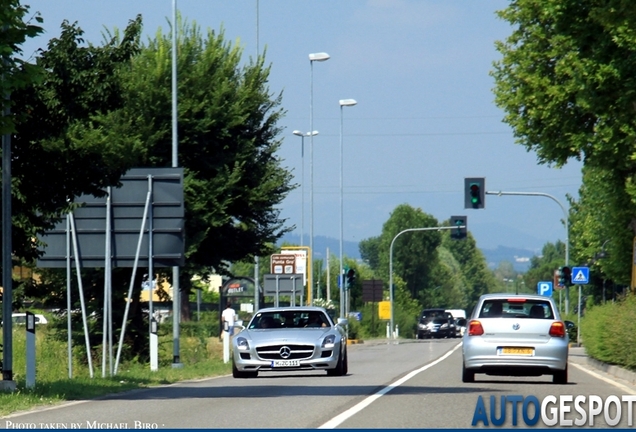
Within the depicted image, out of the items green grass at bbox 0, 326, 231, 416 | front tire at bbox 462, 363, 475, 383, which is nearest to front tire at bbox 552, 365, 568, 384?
front tire at bbox 462, 363, 475, 383

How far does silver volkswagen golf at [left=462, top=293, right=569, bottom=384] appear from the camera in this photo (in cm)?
2141

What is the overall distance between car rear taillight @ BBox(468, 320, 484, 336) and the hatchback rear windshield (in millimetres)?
234

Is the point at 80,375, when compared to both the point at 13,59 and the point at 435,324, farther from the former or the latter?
the point at 435,324

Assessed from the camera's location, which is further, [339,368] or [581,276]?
[581,276]

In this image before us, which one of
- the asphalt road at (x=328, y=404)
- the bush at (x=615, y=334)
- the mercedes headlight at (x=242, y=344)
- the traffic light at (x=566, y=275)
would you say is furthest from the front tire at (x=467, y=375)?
the traffic light at (x=566, y=275)

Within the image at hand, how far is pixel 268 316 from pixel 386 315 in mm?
67285

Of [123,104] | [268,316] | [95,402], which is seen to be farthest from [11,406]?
[268,316]

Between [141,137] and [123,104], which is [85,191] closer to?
[123,104]

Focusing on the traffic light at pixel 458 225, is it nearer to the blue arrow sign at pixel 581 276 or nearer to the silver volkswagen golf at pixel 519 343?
the blue arrow sign at pixel 581 276

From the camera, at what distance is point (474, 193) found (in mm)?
40938

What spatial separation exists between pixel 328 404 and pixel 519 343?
20.2ft

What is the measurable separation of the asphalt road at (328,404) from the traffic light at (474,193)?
1674 centimetres

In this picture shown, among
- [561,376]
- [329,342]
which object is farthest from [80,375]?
[561,376]

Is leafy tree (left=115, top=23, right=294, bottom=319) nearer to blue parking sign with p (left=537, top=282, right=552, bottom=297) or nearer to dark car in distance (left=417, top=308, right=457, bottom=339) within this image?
blue parking sign with p (left=537, top=282, right=552, bottom=297)
